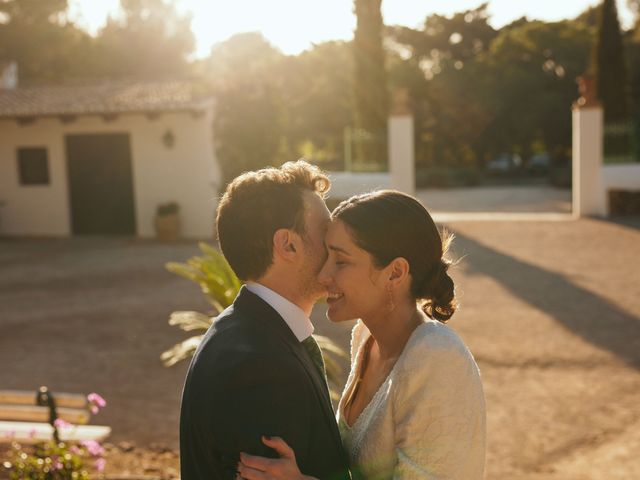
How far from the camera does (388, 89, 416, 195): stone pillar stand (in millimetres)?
21406

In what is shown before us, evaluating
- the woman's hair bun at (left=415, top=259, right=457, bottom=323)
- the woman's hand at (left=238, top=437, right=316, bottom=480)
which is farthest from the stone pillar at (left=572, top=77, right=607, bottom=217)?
the woman's hand at (left=238, top=437, right=316, bottom=480)

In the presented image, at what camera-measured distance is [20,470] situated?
4.69 m

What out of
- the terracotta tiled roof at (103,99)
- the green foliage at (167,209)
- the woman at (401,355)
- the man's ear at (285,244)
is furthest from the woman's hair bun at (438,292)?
the green foliage at (167,209)

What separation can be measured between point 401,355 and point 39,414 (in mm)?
3760

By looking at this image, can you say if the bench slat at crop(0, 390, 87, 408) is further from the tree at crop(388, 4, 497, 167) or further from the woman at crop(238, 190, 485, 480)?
the tree at crop(388, 4, 497, 167)

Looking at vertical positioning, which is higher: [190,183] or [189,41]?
[189,41]

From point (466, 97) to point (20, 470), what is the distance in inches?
1487

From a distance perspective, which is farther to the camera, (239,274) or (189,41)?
(189,41)

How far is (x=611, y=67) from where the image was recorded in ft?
82.2

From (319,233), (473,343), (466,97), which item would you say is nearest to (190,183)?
(473,343)

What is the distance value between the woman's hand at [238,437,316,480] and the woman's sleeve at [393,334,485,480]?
34 cm

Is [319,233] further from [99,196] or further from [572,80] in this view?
[572,80]

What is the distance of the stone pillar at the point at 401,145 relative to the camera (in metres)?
21.4

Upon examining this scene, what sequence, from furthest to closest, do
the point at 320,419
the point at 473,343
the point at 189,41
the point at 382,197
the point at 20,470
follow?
the point at 189,41, the point at 473,343, the point at 20,470, the point at 382,197, the point at 320,419
